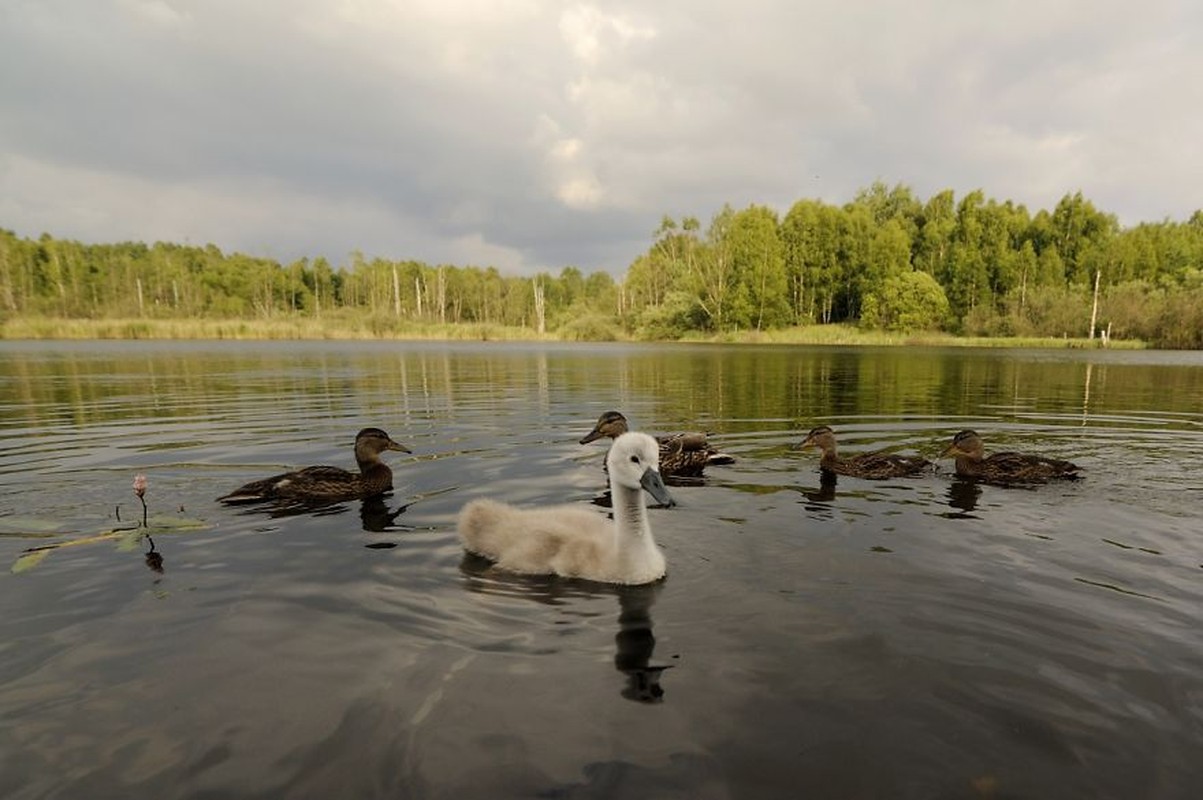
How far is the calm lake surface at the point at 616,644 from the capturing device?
3400mm

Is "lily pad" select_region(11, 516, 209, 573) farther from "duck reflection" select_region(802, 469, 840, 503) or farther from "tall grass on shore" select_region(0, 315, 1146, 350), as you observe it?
"tall grass on shore" select_region(0, 315, 1146, 350)

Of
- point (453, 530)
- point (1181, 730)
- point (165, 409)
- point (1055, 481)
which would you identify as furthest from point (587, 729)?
point (165, 409)

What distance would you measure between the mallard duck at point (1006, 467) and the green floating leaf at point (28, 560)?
12485 mm

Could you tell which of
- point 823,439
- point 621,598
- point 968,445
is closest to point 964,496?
point 968,445

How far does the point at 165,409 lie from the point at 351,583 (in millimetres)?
15932

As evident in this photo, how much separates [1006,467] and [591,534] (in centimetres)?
744

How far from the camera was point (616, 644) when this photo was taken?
470 centimetres

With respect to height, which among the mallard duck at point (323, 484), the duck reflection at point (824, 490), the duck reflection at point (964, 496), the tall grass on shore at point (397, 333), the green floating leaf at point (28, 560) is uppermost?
the tall grass on shore at point (397, 333)

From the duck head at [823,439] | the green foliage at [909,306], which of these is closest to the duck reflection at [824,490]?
the duck head at [823,439]

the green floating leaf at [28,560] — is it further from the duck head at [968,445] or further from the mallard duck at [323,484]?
the duck head at [968,445]

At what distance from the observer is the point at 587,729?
3.71 meters

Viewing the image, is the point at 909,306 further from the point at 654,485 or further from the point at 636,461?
the point at 654,485

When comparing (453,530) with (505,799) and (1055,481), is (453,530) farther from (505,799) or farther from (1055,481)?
(1055,481)

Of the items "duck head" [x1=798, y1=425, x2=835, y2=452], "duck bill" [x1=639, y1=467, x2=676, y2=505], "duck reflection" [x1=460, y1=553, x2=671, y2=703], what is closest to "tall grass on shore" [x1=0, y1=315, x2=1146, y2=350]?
"duck head" [x1=798, y1=425, x2=835, y2=452]
